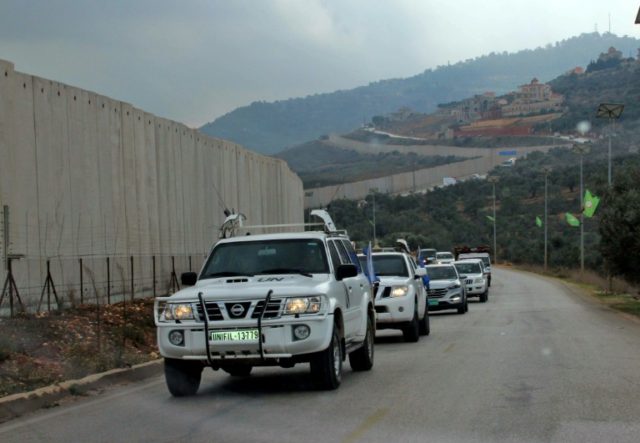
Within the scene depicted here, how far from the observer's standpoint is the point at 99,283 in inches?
968

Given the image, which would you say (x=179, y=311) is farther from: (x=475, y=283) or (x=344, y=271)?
(x=475, y=283)

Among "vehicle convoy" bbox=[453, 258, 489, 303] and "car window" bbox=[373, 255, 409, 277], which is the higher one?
"car window" bbox=[373, 255, 409, 277]

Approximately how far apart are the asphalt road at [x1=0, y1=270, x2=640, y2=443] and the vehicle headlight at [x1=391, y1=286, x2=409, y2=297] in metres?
2.77

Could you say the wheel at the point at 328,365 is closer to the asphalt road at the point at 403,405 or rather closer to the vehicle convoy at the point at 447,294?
the asphalt road at the point at 403,405

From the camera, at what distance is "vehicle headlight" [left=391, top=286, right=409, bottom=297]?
2189 centimetres

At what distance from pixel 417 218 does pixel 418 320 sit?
300ft

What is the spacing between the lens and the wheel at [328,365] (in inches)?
498

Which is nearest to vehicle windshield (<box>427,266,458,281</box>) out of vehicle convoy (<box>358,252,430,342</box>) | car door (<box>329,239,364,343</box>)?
vehicle convoy (<box>358,252,430,342</box>)

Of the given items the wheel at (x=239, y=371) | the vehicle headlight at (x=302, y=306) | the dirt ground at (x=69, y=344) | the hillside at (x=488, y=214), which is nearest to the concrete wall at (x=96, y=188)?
the dirt ground at (x=69, y=344)

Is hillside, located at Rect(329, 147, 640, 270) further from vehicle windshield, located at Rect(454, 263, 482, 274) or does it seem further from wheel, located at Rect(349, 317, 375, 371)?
wheel, located at Rect(349, 317, 375, 371)

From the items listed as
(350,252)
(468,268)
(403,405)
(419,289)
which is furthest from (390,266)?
(468,268)

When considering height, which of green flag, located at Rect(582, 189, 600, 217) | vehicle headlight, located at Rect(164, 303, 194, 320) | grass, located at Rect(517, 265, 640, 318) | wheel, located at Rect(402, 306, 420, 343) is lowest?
grass, located at Rect(517, 265, 640, 318)

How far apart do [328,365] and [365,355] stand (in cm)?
273

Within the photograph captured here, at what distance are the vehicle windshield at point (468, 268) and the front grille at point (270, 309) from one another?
32454 millimetres
